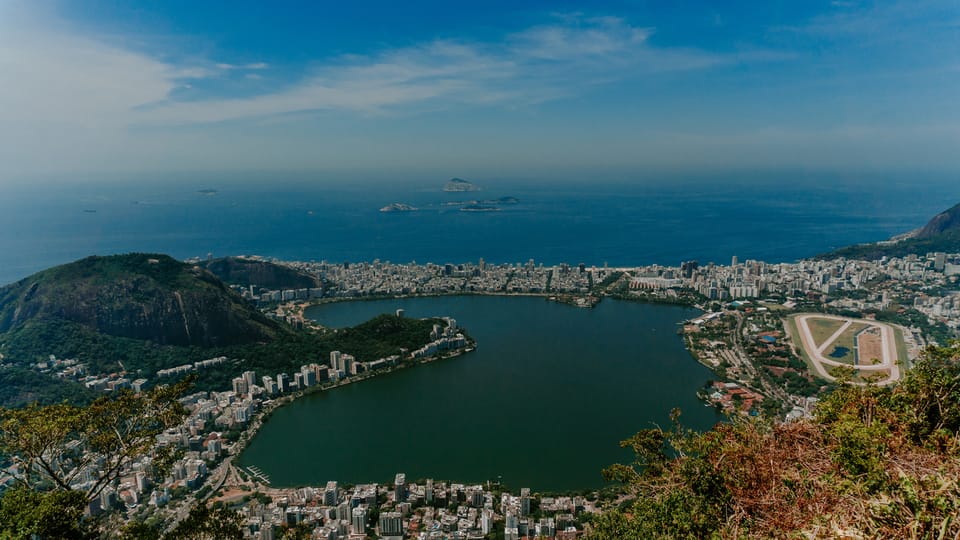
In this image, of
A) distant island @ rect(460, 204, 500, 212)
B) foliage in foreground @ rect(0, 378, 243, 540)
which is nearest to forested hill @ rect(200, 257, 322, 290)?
foliage in foreground @ rect(0, 378, 243, 540)

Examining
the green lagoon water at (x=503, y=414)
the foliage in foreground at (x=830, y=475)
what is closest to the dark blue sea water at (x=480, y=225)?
the green lagoon water at (x=503, y=414)

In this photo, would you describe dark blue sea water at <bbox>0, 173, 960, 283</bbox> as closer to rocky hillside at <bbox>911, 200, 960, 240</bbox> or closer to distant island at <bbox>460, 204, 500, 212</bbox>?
distant island at <bbox>460, 204, 500, 212</bbox>

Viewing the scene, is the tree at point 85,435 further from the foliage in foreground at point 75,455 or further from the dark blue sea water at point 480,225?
the dark blue sea water at point 480,225

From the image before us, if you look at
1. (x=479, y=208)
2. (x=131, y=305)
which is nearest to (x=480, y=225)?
(x=479, y=208)

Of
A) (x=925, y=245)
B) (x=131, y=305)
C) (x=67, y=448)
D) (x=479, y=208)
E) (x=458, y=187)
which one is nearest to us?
(x=67, y=448)

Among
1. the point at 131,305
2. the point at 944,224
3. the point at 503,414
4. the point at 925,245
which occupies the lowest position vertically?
the point at 503,414

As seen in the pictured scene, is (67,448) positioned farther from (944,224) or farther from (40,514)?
(944,224)
